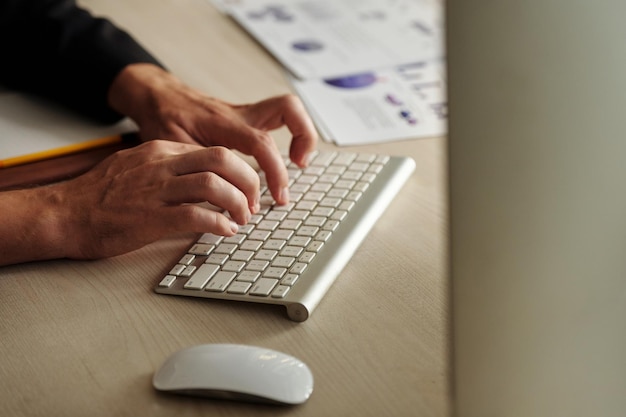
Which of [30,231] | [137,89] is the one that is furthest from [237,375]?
[137,89]

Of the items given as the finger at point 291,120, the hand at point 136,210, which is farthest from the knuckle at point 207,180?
the finger at point 291,120

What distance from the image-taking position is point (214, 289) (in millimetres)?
776

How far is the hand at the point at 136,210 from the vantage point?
823 mm

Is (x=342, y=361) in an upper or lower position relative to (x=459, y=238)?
lower

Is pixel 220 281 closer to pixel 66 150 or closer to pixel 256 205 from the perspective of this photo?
pixel 256 205

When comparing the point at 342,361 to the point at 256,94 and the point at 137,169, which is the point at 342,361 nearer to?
the point at 137,169

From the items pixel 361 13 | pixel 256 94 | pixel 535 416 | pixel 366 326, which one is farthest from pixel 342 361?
pixel 361 13

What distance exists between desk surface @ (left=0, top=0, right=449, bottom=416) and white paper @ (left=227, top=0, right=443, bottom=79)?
498 mm

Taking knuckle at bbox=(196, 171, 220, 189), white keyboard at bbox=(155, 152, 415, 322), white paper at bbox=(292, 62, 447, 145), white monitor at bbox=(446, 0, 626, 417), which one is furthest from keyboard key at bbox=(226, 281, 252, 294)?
white paper at bbox=(292, 62, 447, 145)

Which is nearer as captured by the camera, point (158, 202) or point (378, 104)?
point (158, 202)

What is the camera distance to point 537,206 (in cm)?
52

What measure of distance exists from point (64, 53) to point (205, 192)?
56cm

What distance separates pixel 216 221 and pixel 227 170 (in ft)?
0.18

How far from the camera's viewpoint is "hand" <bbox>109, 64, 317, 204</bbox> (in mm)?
971
